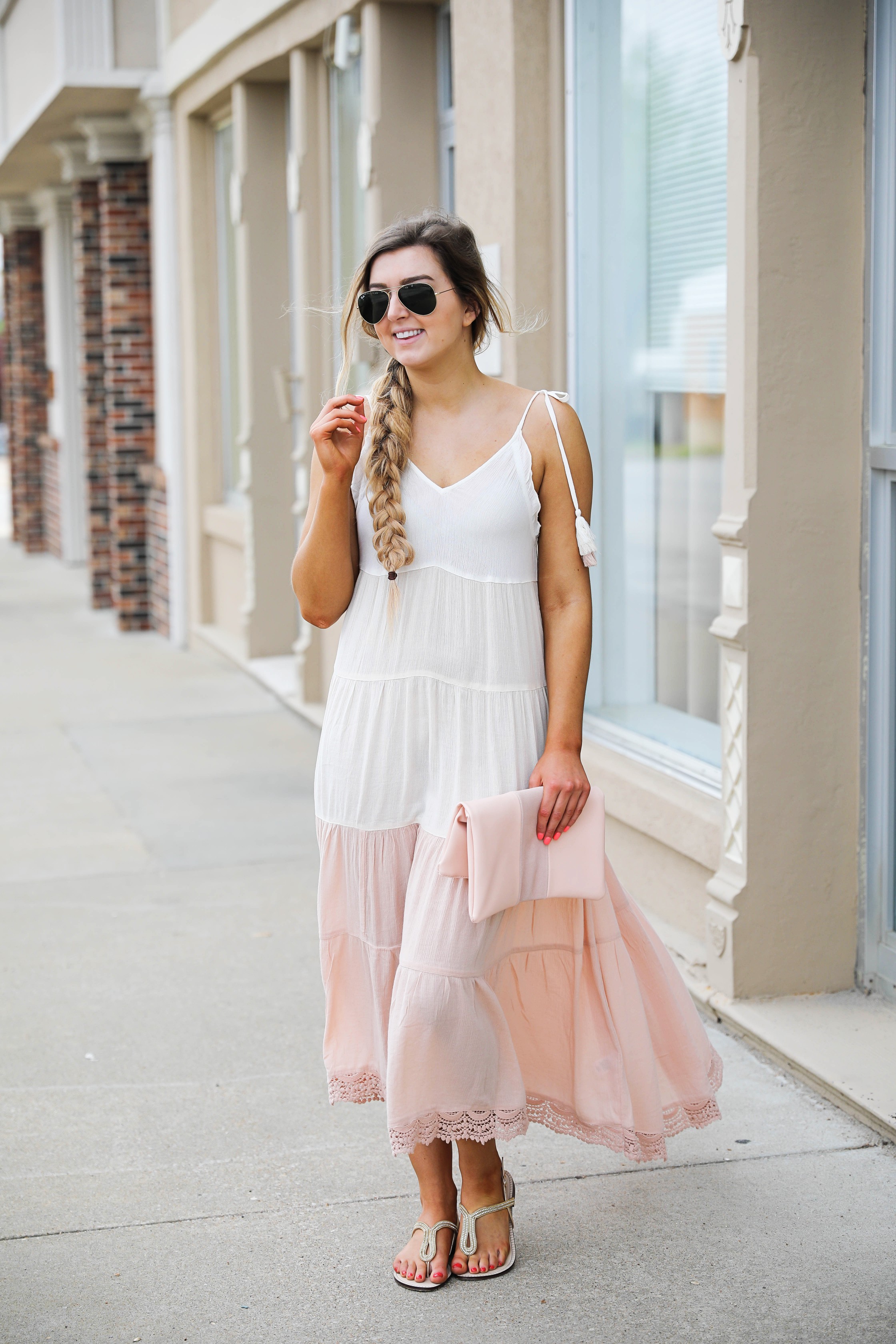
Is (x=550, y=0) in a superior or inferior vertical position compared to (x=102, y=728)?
superior

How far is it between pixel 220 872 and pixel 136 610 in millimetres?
6851

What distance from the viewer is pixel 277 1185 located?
11.6 feet

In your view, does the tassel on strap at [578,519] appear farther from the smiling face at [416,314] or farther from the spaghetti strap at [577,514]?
the smiling face at [416,314]

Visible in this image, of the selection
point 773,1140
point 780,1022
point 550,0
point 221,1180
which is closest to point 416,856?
point 221,1180

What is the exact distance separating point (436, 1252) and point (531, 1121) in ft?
1.03

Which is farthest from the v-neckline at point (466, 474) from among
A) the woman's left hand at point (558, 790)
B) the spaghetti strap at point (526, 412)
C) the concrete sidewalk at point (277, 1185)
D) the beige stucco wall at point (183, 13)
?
the beige stucco wall at point (183, 13)

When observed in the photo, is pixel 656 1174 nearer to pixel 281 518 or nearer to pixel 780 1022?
pixel 780 1022

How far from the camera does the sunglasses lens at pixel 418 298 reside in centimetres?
290

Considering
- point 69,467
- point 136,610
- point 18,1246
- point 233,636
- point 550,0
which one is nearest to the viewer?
point 18,1246

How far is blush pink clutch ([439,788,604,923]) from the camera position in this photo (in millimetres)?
2877

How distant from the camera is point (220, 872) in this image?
6.05 metres

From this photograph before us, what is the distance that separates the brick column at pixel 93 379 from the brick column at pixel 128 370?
0.33 meters

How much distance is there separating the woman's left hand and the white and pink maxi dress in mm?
60

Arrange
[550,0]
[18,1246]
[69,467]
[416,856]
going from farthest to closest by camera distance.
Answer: [69,467] → [550,0] → [18,1246] → [416,856]
